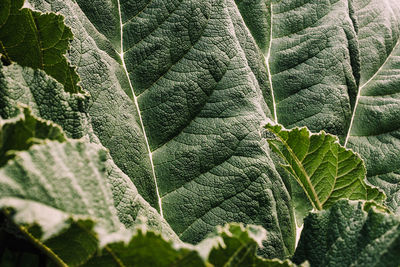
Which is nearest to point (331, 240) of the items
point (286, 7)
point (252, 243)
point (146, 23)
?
point (252, 243)

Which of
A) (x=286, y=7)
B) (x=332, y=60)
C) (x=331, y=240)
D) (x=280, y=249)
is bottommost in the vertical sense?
(x=280, y=249)

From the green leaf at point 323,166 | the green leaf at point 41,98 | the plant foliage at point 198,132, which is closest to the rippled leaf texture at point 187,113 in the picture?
the plant foliage at point 198,132

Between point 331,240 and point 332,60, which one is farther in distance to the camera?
point 332,60

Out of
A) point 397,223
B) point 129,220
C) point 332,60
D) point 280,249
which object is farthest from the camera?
point 332,60

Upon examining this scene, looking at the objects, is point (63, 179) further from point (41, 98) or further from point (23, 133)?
point (41, 98)

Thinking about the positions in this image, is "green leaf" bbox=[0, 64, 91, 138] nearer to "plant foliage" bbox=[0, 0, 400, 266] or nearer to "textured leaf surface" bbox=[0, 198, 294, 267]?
"plant foliage" bbox=[0, 0, 400, 266]

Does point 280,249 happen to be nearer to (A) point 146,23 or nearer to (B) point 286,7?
(A) point 146,23
